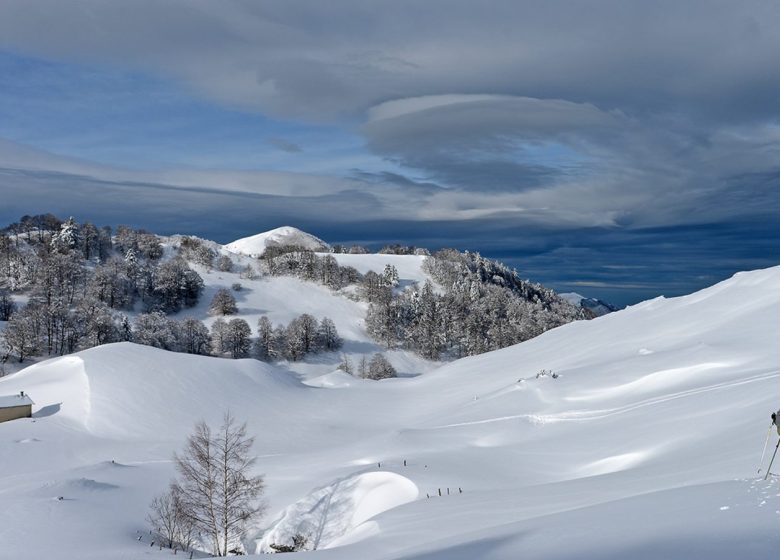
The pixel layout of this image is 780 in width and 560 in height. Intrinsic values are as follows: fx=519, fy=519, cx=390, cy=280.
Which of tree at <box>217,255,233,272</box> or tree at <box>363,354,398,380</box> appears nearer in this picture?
tree at <box>363,354,398,380</box>

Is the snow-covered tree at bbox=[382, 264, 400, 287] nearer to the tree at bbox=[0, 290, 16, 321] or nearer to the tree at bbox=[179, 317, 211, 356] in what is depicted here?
the tree at bbox=[179, 317, 211, 356]

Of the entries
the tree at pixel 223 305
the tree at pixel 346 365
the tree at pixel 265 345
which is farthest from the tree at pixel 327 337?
the tree at pixel 223 305

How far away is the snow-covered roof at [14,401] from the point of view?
151 feet

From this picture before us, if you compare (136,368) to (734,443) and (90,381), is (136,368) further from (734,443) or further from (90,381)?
(734,443)

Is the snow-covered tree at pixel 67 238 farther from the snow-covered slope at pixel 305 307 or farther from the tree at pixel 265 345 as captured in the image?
the tree at pixel 265 345

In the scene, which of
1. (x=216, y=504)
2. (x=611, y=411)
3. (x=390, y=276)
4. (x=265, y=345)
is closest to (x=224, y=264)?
(x=265, y=345)

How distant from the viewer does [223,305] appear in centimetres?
11281

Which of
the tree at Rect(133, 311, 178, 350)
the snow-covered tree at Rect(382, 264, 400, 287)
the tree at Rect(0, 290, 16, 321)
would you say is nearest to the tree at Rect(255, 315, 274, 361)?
the tree at Rect(133, 311, 178, 350)

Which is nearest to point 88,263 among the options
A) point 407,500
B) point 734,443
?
point 407,500

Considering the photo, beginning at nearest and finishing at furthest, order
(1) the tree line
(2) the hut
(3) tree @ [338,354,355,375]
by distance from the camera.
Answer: (2) the hut < (3) tree @ [338,354,355,375] < (1) the tree line

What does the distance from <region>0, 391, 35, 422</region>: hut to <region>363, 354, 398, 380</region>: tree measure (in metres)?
56.4

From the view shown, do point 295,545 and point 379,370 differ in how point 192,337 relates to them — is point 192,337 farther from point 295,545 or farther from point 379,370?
point 295,545

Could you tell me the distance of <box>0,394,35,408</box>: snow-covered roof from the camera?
46.1 meters

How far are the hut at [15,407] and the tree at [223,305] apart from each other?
65121 millimetres
